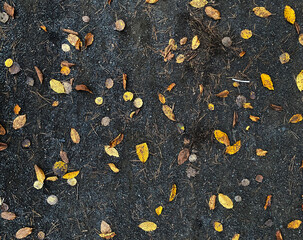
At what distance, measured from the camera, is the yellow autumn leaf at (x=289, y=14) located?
262cm

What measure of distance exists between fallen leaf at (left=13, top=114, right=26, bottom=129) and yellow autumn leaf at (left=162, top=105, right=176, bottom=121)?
132cm

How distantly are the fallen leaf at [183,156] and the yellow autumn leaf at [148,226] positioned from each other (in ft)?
2.02

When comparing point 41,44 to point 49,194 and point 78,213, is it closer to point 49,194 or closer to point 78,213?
point 49,194

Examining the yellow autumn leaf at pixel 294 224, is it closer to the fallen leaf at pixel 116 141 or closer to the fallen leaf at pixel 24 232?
A: the fallen leaf at pixel 116 141

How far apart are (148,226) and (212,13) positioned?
206cm

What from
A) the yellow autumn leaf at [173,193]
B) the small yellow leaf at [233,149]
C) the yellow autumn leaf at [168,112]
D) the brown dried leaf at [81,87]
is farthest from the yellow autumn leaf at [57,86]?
the small yellow leaf at [233,149]

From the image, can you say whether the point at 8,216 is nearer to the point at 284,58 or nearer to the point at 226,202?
the point at 226,202

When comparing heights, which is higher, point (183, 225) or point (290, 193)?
point (290, 193)

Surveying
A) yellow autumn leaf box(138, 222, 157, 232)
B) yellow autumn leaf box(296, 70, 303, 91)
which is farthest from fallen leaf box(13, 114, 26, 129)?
yellow autumn leaf box(296, 70, 303, 91)

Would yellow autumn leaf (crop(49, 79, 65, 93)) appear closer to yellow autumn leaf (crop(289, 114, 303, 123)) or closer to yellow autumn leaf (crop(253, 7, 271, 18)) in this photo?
yellow autumn leaf (crop(253, 7, 271, 18))

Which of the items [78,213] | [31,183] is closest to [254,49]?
[78,213]

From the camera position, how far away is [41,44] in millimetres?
2711

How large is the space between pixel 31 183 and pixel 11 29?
148 cm

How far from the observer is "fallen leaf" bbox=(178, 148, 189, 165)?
2611mm
